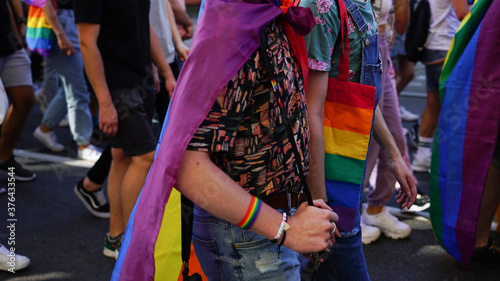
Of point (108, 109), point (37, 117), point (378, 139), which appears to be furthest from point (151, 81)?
point (37, 117)

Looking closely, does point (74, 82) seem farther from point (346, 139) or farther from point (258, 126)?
point (258, 126)

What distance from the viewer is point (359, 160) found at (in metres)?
2.01

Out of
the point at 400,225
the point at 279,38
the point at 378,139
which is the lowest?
the point at 400,225

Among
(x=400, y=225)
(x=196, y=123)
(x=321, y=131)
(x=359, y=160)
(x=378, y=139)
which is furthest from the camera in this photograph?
(x=400, y=225)

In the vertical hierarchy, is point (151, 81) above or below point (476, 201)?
above

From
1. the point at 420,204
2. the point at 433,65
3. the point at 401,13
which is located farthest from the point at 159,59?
the point at 433,65

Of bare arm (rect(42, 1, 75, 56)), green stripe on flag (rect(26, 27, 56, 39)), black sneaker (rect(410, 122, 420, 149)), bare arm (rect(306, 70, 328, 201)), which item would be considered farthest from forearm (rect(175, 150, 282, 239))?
black sneaker (rect(410, 122, 420, 149))

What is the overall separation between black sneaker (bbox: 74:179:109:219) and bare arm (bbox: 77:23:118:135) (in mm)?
1168

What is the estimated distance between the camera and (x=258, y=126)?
1.41 metres

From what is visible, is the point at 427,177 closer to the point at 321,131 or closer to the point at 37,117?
the point at 321,131

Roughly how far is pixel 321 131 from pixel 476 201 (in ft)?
5.55

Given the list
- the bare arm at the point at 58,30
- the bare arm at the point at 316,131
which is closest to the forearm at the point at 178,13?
the bare arm at the point at 58,30

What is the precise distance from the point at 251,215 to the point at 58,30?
411cm

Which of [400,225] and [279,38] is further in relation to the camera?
[400,225]
